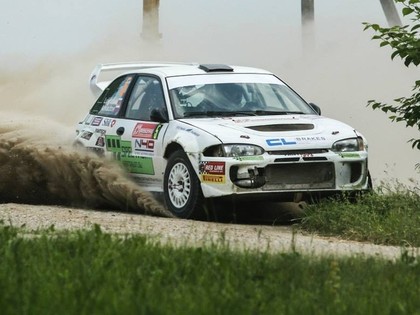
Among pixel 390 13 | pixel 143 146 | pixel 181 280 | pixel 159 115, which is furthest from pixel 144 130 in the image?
pixel 390 13

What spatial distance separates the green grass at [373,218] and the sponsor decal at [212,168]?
3.10 ft

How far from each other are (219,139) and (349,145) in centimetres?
140

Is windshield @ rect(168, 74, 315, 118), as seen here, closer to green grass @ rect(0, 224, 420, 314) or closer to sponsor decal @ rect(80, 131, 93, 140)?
sponsor decal @ rect(80, 131, 93, 140)

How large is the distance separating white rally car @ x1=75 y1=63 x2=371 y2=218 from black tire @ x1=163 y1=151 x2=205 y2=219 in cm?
1

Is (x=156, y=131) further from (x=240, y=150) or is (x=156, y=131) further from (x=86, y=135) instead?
(x=86, y=135)

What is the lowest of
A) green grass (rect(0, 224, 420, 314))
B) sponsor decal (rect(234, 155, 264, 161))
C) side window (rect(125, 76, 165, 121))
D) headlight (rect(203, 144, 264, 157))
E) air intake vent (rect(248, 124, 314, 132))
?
green grass (rect(0, 224, 420, 314))

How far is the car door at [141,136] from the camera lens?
14.3m

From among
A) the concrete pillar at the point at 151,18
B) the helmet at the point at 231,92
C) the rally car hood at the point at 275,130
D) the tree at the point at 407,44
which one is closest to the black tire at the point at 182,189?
the rally car hood at the point at 275,130

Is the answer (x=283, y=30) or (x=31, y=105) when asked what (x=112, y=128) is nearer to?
(x=31, y=105)

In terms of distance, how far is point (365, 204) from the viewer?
44.9 ft

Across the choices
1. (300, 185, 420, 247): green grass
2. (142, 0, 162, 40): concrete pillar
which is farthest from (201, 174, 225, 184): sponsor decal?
(142, 0, 162, 40): concrete pillar

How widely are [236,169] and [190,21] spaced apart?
17.4 metres

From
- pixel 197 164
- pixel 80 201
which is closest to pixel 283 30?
pixel 80 201

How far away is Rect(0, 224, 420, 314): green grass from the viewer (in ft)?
23.2
